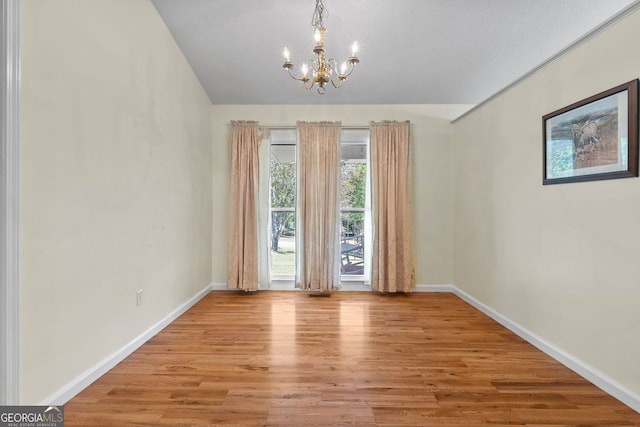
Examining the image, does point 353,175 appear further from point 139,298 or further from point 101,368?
point 101,368

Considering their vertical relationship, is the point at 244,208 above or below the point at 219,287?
above

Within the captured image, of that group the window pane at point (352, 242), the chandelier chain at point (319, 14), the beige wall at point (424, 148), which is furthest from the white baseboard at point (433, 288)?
the chandelier chain at point (319, 14)

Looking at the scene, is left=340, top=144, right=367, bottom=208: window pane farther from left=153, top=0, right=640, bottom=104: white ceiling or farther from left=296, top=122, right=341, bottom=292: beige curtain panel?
left=153, top=0, right=640, bottom=104: white ceiling

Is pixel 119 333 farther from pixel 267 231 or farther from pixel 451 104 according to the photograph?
pixel 451 104

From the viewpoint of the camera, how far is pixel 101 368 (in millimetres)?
2059

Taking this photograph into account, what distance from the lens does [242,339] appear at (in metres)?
2.66

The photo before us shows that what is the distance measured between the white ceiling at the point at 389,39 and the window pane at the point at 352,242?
169 centimetres

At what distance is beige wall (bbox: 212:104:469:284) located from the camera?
163 inches

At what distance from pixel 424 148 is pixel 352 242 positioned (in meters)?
1.69

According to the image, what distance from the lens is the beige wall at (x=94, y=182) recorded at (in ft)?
5.24

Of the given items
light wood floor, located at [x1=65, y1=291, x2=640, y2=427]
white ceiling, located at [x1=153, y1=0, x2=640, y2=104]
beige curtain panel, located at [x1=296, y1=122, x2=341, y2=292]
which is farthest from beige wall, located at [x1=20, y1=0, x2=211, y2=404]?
beige curtain panel, located at [x1=296, y1=122, x2=341, y2=292]

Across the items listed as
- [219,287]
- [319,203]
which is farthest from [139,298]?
[319,203]

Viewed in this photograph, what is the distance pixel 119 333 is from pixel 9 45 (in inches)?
75.9

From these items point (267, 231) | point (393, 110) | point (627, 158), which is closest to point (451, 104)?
point (393, 110)
